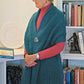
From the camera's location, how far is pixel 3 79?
1.99 meters

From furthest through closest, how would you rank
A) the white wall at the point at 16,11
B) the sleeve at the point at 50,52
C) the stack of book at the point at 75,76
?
the white wall at the point at 16,11 → the stack of book at the point at 75,76 → the sleeve at the point at 50,52

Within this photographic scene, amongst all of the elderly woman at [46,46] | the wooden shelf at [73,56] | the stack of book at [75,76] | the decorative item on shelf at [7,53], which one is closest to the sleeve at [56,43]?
the elderly woman at [46,46]

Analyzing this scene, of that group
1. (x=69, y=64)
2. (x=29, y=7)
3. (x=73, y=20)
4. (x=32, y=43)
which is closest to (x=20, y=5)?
(x=29, y=7)

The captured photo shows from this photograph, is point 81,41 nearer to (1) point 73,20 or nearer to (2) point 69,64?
(1) point 73,20

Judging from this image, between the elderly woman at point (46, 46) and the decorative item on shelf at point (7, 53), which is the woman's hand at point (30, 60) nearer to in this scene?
the elderly woman at point (46, 46)

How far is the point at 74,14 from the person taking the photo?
217cm

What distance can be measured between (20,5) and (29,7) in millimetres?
117

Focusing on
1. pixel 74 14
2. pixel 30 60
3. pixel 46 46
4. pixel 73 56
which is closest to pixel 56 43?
pixel 46 46

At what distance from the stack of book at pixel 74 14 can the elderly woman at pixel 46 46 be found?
56 centimetres

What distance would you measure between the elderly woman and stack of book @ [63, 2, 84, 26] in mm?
559

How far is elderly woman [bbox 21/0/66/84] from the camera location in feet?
5.22

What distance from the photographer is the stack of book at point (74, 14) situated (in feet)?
7.07

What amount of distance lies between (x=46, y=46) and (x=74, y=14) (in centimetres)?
75

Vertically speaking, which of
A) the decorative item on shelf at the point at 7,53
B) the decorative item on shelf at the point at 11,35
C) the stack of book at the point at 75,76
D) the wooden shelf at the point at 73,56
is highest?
the decorative item on shelf at the point at 11,35
